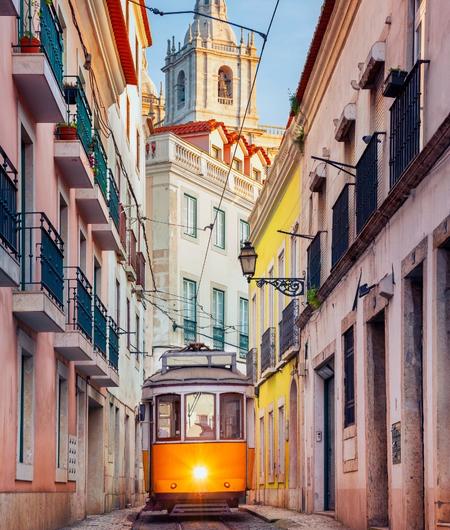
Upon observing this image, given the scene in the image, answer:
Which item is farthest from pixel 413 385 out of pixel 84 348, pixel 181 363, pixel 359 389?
pixel 181 363

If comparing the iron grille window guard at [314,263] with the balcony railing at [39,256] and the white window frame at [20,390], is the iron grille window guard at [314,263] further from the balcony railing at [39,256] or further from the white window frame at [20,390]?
Result: the white window frame at [20,390]

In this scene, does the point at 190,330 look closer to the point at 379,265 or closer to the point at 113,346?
the point at 113,346

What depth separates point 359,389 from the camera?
1642cm

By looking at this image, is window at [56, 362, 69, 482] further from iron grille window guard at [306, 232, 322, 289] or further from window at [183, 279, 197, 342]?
window at [183, 279, 197, 342]

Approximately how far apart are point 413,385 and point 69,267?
624 centimetres

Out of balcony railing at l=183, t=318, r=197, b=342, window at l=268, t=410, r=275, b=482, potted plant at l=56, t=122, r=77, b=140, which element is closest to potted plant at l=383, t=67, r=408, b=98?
potted plant at l=56, t=122, r=77, b=140

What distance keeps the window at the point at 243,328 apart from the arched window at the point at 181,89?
6216 cm

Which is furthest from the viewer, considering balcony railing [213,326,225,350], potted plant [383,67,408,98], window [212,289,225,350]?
window [212,289,225,350]

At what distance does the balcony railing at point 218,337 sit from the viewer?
44.9 metres

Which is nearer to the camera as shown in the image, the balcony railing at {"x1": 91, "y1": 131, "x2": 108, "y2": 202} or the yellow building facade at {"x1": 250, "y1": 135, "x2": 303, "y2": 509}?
the balcony railing at {"x1": 91, "y1": 131, "x2": 108, "y2": 202}

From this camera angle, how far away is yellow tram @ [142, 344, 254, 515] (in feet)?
74.5

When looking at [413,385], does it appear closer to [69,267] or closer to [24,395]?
[24,395]

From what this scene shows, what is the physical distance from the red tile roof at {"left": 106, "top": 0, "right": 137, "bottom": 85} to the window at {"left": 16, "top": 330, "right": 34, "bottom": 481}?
9368 mm

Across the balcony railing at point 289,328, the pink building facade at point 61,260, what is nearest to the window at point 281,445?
the balcony railing at point 289,328
